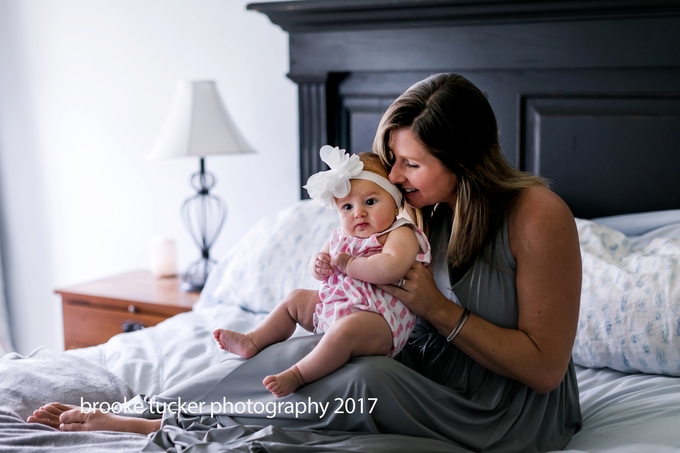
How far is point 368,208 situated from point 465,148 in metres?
0.21

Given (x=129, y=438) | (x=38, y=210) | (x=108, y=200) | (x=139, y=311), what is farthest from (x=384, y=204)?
(x=38, y=210)

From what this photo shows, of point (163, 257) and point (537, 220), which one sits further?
point (163, 257)

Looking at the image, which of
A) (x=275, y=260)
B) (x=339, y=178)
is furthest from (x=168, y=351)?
(x=339, y=178)

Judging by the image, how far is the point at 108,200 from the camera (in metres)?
3.11

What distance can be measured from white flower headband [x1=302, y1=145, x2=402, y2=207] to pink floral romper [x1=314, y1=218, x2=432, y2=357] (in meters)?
0.08

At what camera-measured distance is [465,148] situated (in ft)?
4.33

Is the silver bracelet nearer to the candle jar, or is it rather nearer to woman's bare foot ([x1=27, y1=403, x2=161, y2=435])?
woman's bare foot ([x1=27, y1=403, x2=161, y2=435])

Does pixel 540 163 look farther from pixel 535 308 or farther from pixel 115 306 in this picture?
pixel 115 306

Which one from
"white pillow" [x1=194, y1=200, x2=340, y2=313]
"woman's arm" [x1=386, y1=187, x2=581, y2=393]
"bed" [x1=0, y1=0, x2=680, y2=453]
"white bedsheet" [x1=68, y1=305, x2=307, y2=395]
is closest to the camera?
"woman's arm" [x1=386, y1=187, x2=581, y2=393]

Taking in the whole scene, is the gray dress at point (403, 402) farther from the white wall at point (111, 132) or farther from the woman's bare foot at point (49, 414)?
the white wall at point (111, 132)

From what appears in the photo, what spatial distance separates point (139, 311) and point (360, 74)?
1083 mm

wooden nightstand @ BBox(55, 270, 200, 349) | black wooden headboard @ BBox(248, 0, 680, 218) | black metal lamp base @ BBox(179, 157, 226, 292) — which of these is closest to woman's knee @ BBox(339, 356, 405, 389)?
black wooden headboard @ BBox(248, 0, 680, 218)

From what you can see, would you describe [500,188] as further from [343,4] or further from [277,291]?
[343,4]

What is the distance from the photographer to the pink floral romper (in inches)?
51.0
